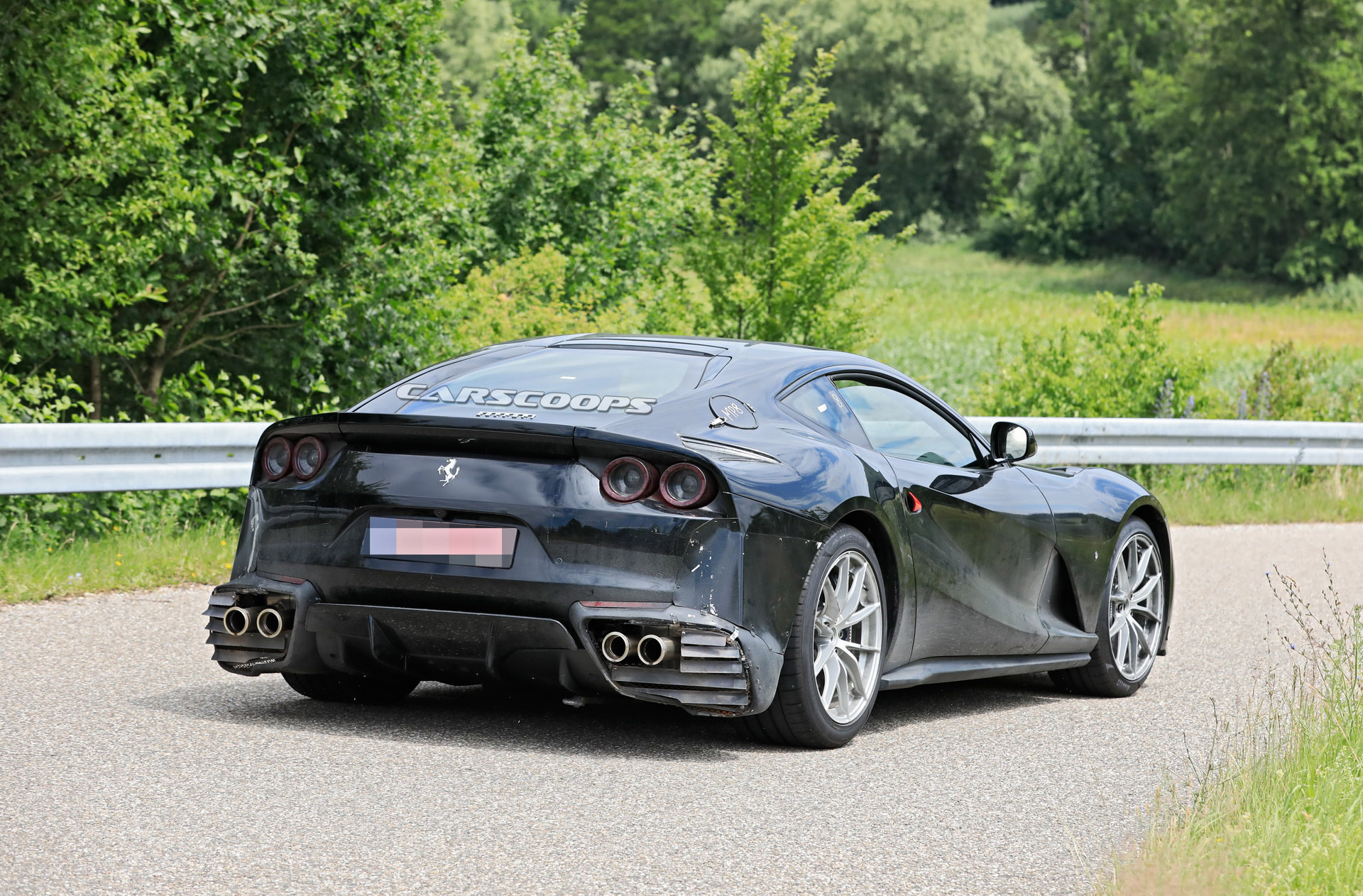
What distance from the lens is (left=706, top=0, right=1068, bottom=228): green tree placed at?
85.0m

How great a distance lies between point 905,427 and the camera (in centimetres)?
634

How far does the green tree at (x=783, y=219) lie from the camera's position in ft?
62.7

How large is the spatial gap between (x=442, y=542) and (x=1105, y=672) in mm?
3151

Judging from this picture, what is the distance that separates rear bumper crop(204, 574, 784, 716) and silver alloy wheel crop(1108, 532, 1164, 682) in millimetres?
2499

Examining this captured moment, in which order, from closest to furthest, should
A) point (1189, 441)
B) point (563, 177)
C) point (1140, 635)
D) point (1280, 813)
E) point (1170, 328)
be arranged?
point (1280, 813)
point (1140, 635)
point (1189, 441)
point (563, 177)
point (1170, 328)

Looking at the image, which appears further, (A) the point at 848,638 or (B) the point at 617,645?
(A) the point at 848,638

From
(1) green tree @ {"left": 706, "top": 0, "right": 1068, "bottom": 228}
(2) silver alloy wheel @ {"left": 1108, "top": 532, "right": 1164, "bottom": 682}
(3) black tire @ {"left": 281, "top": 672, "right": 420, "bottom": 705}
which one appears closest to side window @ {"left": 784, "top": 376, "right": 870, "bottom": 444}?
(3) black tire @ {"left": 281, "top": 672, "right": 420, "bottom": 705}

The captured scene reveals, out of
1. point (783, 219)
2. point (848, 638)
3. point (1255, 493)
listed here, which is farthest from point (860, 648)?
point (783, 219)

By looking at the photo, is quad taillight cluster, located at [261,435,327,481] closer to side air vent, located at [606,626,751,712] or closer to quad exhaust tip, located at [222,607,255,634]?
quad exhaust tip, located at [222,607,255,634]

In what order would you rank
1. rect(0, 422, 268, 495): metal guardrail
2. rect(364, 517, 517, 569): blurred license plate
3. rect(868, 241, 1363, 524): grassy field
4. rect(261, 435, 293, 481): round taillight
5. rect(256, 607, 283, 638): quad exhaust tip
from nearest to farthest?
rect(364, 517, 517, 569): blurred license plate < rect(256, 607, 283, 638): quad exhaust tip < rect(261, 435, 293, 481): round taillight < rect(0, 422, 268, 495): metal guardrail < rect(868, 241, 1363, 524): grassy field

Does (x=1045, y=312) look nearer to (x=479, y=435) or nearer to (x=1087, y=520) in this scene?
(x=1087, y=520)

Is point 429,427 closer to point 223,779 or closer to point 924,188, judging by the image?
point 223,779

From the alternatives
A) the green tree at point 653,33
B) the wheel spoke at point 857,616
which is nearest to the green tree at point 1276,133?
the green tree at point 653,33

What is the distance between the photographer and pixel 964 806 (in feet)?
15.6
